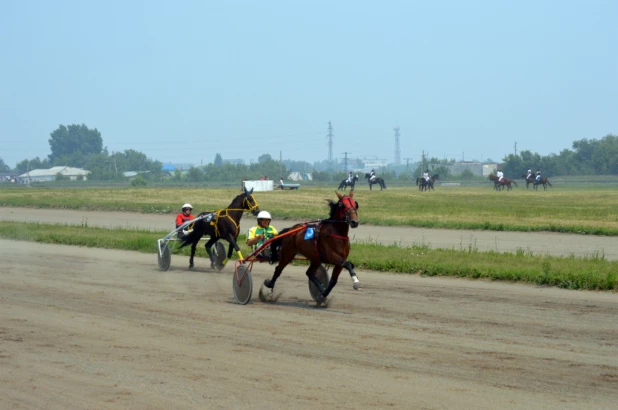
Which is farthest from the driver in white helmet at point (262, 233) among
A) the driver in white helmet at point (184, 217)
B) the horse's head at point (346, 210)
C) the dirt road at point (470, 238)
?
the dirt road at point (470, 238)

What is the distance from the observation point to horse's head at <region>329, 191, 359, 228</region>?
11.0 metres

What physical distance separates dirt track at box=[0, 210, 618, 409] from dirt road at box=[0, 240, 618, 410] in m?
0.02

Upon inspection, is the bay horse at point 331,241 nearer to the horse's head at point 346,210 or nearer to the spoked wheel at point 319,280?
the horse's head at point 346,210

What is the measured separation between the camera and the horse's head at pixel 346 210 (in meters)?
11.0

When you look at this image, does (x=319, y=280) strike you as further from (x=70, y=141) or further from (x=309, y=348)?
(x=70, y=141)

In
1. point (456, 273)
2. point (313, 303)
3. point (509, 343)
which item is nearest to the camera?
point (509, 343)

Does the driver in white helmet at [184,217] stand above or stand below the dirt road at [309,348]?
above

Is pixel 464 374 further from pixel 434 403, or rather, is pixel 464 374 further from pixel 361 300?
pixel 361 300

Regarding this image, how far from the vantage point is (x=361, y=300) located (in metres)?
12.5

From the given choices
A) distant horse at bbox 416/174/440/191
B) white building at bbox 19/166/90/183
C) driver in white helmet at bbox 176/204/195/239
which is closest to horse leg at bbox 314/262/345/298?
driver in white helmet at bbox 176/204/195/239

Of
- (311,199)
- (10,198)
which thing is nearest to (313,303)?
(311,199)

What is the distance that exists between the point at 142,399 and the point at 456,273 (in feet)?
30.9

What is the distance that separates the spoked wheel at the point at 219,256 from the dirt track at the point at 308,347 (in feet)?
7.98

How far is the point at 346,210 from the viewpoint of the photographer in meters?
11.1
